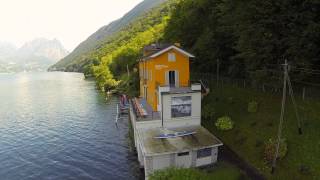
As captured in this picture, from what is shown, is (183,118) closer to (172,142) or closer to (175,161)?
(172,142)

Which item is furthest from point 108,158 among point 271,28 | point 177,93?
point 271,28

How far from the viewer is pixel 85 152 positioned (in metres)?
45.8

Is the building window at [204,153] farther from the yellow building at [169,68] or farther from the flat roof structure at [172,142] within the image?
the yellow building at [169,68]

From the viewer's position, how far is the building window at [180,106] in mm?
37688

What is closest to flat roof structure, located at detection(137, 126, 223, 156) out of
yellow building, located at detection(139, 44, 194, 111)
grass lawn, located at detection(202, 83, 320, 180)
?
grass lawn, located at detection(202, 83, 320, 180)

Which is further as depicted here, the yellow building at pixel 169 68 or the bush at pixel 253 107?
the yellow building at pixel 169 68

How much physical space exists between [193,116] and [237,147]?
694 cm

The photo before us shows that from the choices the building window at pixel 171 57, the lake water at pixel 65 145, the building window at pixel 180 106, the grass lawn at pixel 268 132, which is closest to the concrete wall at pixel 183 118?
the building window at pixel 180 106

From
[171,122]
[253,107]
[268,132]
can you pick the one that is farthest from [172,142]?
[253,107]

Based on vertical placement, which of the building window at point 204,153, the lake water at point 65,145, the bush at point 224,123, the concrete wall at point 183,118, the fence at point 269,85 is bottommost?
the lake water at point 65,145

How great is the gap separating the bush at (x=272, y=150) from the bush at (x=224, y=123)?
318 inches

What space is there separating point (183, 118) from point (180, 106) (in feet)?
5.66

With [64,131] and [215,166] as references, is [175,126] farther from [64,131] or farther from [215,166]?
[64,131]

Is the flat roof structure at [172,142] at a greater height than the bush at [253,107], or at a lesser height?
lesser
